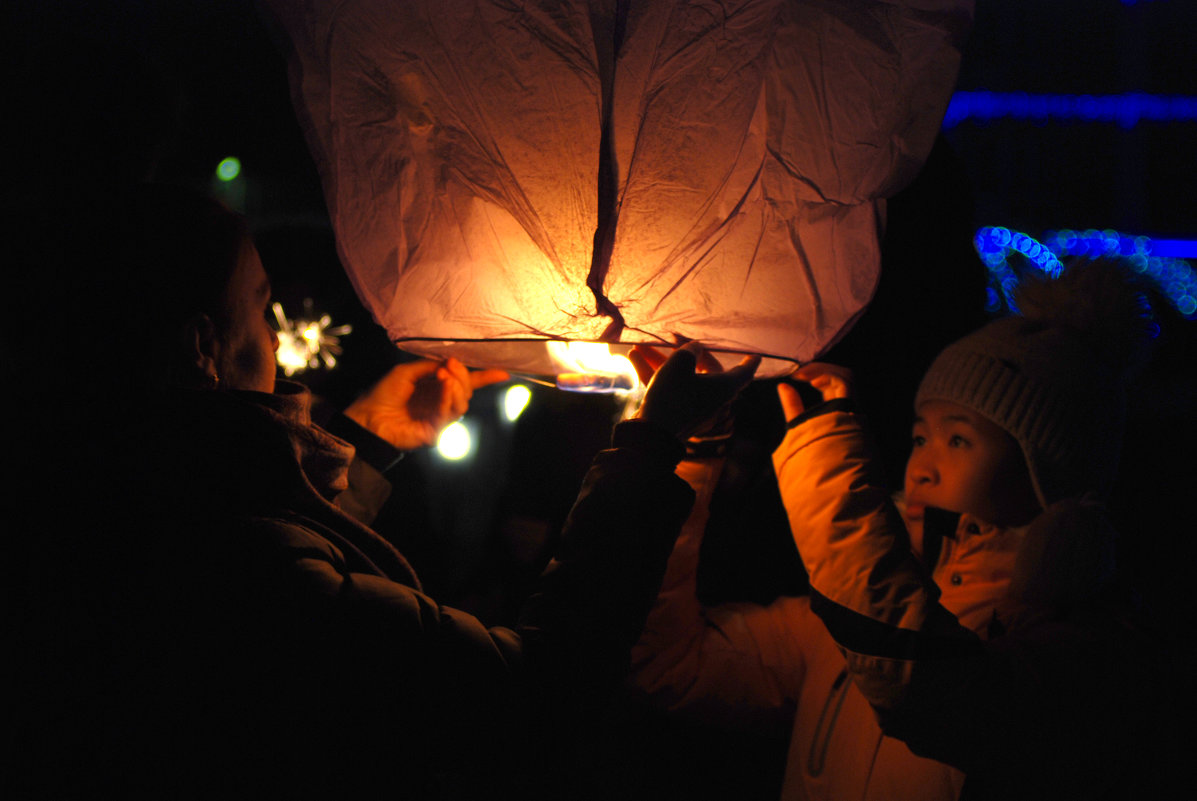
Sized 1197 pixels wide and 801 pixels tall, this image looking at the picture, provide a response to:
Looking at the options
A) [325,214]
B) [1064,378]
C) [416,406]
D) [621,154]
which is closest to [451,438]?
[416,406]

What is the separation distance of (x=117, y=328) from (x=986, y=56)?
700cm

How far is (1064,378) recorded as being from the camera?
1.38m

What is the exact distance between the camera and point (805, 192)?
1063mm

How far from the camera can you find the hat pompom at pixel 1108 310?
141 cm

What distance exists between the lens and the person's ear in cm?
89

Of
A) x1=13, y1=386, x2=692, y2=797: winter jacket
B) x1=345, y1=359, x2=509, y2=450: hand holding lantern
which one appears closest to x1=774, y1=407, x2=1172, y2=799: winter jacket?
x1=13, y1=386, x2=692, y2=797: winter jacket

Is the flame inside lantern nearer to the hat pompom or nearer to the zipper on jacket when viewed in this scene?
the zipper on jacket

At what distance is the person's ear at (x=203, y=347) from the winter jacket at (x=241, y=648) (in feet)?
0.27

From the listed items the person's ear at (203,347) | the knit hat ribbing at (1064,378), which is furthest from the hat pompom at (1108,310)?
the person's ear at (203,347)

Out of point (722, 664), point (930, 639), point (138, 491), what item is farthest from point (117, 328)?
point (722, 664)

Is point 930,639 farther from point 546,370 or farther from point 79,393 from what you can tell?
point 79,393

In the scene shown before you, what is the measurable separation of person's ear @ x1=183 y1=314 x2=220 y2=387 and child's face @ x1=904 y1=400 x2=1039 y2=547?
143 centimetres

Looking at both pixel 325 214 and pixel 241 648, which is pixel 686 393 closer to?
pixel 241 648

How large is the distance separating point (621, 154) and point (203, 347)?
2.15 feet
